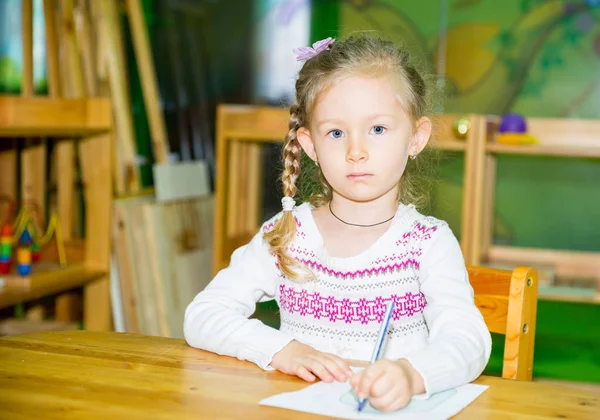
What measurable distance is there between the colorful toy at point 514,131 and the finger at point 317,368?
190cm

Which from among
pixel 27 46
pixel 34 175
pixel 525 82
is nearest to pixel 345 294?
pixel 27 46

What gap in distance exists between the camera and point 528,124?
9.83ft

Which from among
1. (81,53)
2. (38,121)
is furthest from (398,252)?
(81,53)

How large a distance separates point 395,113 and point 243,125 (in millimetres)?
1784

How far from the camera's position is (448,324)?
1.07 meters

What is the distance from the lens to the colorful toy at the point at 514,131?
2.78m

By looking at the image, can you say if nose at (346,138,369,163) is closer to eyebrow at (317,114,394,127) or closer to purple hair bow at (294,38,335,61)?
eyebrow at (317,114,394,127)

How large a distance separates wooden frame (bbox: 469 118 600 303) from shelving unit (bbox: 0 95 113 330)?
1.11m

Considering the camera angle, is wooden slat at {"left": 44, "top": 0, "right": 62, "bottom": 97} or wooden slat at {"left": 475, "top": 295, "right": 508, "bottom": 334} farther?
wooden slat at {"left": 44, "top": 0, "right": 62, "bottom": 97}

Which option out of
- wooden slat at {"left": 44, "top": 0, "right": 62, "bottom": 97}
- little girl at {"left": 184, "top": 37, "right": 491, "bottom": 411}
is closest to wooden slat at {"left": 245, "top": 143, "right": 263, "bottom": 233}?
wooden slat at {"left": 44, "top": 0, "right": 62, "bottom": 97}

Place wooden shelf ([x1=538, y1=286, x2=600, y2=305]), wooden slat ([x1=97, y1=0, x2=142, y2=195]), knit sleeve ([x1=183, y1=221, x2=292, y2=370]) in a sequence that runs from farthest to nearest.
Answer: wooden slat ([x1=97, y1=0, x2=142, y2=195]), wooden shelf ([x1=538, y1=286, x2=600, y2=305]), knit sleeve ([x1=183, y1=221, x2=292, y2=370])

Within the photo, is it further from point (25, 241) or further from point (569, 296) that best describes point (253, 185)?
point (569, 296)

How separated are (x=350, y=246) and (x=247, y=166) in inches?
81.4

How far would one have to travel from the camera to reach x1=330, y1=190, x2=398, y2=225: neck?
1288 millimetres
